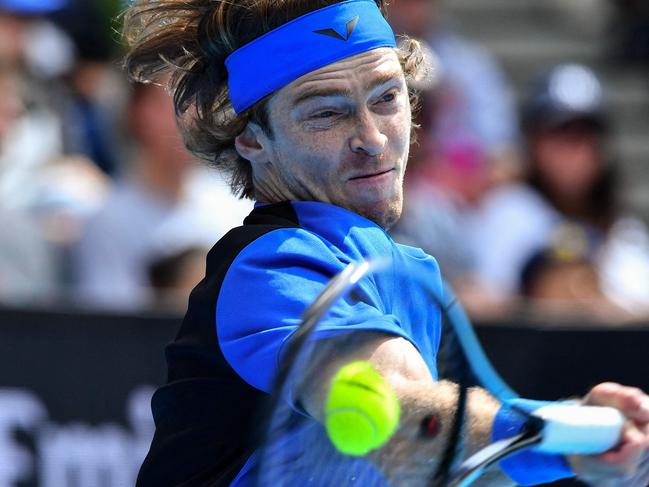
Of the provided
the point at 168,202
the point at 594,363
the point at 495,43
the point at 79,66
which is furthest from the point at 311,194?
the point at 495,43

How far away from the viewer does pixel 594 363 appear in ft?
14.8

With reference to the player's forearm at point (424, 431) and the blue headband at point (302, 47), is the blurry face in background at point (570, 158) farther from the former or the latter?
the player's forearm at point (424, 431)

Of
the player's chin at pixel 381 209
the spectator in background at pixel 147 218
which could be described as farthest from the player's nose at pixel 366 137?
the spectator in background at pixel 147 218

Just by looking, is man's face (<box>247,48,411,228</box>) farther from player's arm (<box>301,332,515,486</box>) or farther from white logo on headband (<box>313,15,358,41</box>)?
player's arm (<box>301,332,515,486</box>)

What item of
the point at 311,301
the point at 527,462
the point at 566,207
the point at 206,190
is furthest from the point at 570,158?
the point at 311,301

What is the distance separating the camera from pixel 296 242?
7.01 ft

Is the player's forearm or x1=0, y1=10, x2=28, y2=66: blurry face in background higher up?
x1=0, y1=10, x2=28, y2=66: blurry face in background

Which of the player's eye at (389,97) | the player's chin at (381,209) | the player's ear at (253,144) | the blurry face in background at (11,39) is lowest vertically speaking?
the player's chin at (381,209)

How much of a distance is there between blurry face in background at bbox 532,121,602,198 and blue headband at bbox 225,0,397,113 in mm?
3930

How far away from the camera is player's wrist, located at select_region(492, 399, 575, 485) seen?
2246 millimetres

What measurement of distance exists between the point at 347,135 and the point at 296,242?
26cm

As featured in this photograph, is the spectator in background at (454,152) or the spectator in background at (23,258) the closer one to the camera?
the spectator in background at (23,258)

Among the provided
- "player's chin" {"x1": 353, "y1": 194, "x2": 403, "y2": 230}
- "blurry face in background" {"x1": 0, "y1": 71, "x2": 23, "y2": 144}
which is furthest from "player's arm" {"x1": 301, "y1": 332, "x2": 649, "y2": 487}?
"blurry face in background" {"x1": 0, "y1": 71, "x2": 23, "y2": 144}

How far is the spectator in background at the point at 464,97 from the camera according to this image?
6551 millimetres
